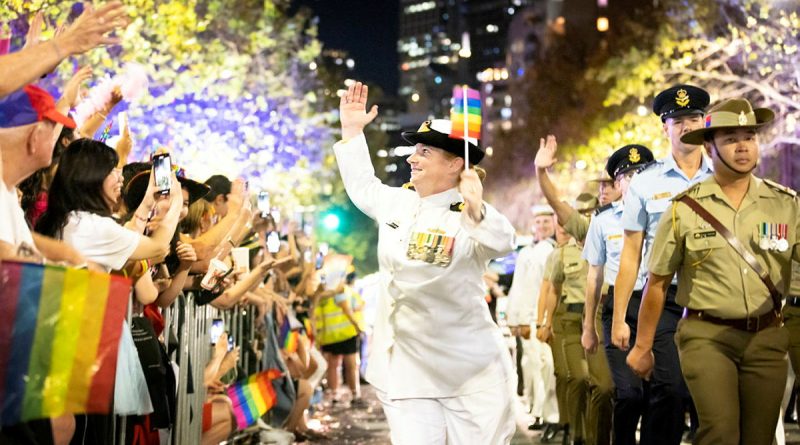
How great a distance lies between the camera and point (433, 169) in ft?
22.9

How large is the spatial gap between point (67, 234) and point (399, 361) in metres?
2.02

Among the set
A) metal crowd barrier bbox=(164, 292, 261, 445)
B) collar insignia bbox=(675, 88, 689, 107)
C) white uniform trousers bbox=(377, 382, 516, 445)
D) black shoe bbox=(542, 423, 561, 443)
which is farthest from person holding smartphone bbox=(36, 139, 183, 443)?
black shoe bbox=(542, 423, 561, 443)

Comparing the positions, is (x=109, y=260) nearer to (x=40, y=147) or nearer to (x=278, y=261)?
(x=40, y=147)

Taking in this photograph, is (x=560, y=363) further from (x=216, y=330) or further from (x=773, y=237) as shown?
(x=773, y=237)

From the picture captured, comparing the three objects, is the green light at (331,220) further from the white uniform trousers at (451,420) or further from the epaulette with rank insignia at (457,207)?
the white uniform trousers at (451,420)

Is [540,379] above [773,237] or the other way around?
the other way around

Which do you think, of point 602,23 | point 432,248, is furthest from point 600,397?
point 602,23

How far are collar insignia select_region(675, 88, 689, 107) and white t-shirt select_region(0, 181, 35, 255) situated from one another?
5073 mm

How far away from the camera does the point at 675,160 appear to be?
27.6 ft

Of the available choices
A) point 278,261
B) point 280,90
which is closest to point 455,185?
point 278,261

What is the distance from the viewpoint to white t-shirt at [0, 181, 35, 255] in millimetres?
4828

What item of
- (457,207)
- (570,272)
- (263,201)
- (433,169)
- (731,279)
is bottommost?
(731,279)

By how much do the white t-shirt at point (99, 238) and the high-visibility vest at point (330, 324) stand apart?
41.1 feet

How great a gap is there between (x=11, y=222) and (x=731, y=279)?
3.97 metres
